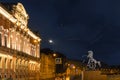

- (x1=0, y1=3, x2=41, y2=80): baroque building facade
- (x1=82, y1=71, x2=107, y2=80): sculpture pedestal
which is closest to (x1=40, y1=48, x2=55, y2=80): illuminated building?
(x1=0, y1=3, x2=41, y2=80): baroque building facade

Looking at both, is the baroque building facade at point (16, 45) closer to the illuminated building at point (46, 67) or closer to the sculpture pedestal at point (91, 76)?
the sculpture pedestal at point (91, 76)

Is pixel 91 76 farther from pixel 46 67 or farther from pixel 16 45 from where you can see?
pixel 46 67

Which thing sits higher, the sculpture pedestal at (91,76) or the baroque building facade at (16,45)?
the baroque building facade at (16,45)

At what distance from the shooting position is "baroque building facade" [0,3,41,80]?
71000 millimetres

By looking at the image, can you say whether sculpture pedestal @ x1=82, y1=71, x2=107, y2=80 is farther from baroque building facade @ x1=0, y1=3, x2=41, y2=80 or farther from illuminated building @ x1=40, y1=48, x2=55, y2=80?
illuminated building @ x1=40, y1=48, x2=55, y2=80

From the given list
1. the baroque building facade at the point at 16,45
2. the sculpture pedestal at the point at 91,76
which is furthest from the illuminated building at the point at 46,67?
the sculpture pedestal at the point at 91,76

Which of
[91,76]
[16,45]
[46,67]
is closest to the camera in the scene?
[16,45]

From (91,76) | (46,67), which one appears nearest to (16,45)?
(91,76)

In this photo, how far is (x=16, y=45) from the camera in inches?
3231

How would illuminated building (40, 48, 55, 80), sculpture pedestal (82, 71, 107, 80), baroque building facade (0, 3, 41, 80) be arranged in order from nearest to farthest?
baroque building facade (0, 3, 41, 80), sculpture pedestal (82, 71, 107, 80), illuminated building (40, 48, 55, 80)

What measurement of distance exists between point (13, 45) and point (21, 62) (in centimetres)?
711

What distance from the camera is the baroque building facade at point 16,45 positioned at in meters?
71.0

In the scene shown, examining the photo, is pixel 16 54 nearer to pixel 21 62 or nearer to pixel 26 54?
pixel 21 62

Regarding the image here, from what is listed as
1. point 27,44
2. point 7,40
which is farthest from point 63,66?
point 7,40
